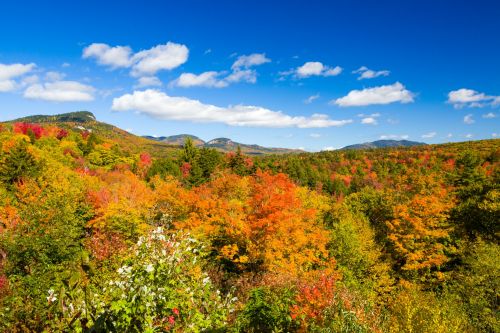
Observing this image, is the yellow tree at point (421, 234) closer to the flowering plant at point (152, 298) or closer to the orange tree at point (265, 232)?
the orange tree at point (265, 232)

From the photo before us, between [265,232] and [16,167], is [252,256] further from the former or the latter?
[16,167]

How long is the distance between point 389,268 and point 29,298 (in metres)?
32.8

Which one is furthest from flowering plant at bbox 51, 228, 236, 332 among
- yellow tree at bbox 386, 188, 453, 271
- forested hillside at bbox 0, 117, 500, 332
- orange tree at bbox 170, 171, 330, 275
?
yellow tree at bbox 386, 188, 453, 271

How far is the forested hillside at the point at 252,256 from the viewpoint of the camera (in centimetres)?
951

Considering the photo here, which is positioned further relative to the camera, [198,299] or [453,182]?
[453,182]

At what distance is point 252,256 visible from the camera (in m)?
31.9

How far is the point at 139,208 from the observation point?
40125 millimetres

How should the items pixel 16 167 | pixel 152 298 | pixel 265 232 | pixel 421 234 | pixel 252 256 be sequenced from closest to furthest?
pixel 152 298, pixel 252 256, pixel 265 232, pixel 421 234, pixel 16 167

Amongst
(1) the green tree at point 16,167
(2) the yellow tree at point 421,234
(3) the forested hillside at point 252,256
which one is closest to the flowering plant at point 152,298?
(3) the forested hillside at point 252,256

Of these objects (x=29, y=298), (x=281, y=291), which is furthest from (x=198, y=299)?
(x=29, y=298)

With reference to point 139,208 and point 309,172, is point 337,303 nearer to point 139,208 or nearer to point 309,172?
point 139,208

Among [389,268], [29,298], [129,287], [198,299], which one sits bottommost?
[389,268]

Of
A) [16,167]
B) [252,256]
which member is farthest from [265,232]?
[16,167]

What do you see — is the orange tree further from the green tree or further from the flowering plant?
the green tree
